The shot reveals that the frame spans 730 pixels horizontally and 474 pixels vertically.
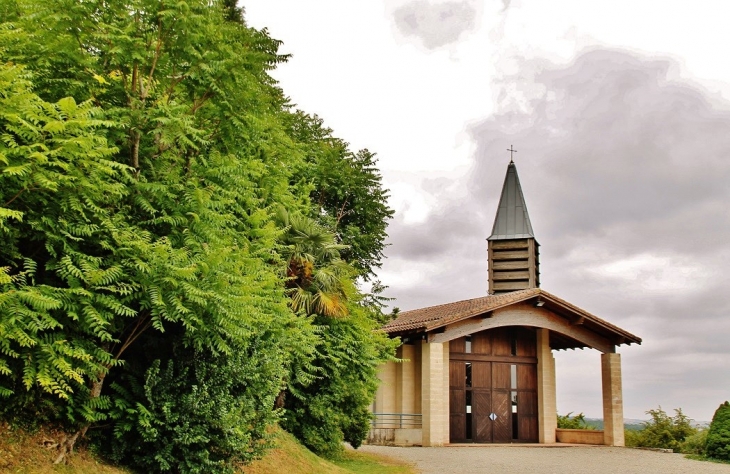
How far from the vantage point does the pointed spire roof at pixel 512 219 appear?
33.1m

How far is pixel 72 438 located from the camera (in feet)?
28.5

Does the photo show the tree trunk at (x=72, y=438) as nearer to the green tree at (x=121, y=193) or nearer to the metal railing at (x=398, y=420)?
the green tree at (x=121, y=193)

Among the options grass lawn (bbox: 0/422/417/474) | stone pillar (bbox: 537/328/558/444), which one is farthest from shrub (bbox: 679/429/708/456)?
grass lawn (bbox: 0/422/417/474)

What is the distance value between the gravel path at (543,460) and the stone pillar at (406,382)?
2.92 metres

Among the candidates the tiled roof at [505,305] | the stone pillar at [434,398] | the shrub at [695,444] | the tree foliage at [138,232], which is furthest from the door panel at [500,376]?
the tree foliage at [138,232]

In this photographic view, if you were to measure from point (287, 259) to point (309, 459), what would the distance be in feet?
14.8

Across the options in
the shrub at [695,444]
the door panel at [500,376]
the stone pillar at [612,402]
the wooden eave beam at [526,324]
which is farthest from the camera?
the door panel at [500,376]

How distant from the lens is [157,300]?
8.26 meters

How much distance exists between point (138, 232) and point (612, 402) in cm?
2326

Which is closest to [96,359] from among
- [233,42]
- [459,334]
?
[233,42]

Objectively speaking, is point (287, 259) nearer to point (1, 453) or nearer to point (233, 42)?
point (233, 42)

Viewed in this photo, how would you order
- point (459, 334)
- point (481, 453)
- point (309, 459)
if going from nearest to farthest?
1. point (309, 459)
2. point (481, 453)
3. point (459, 334)

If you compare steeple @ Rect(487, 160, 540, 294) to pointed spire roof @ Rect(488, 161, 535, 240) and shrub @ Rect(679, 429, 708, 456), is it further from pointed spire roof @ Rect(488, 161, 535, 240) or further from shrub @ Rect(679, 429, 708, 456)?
shrub @ Rect(679, 429, 708, 456)

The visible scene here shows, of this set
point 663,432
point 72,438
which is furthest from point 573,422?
point 72,438
